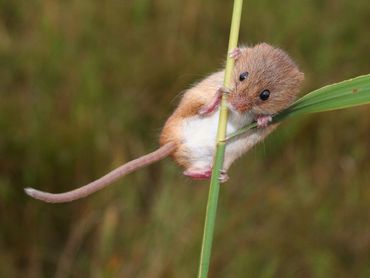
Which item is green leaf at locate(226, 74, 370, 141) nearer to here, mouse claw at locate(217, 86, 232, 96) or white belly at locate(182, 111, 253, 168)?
mouse claw at locate(217, 86, 232, 96)

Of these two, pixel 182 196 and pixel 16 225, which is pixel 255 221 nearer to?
pixel 182 196

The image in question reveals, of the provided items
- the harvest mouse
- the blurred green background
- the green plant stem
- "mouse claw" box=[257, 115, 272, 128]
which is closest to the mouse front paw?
the harvest mouse

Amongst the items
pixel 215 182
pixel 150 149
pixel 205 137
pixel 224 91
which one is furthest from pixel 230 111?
pixel 150 149

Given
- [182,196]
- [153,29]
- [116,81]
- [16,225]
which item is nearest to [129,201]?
[182,196]

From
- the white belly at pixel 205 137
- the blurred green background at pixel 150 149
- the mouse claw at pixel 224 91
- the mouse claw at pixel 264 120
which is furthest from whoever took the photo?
the blurred green background at pixel 150 149

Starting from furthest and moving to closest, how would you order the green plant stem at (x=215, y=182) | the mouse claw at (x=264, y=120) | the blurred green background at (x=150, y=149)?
the blurred green background at (x=150, y=149) < the mouse claw at (x=264, y=120) < the green plant stem at (x=215, y=182)

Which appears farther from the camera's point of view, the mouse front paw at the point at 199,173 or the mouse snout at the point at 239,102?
the mouse front paw at the point at 199,173

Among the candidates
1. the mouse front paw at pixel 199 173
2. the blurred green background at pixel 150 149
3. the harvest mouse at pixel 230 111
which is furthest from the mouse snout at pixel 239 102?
the blurred green background at pixel 150 149

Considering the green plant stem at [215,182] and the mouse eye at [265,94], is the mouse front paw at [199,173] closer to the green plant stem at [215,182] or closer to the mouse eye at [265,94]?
the mouse eye at [265,94]

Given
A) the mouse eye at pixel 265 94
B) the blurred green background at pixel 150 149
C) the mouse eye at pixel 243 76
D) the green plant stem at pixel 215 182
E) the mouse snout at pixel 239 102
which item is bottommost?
the green plant stem at pixel 215 182

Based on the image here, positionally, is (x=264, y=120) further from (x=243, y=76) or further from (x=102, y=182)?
(x=102, y=182)
